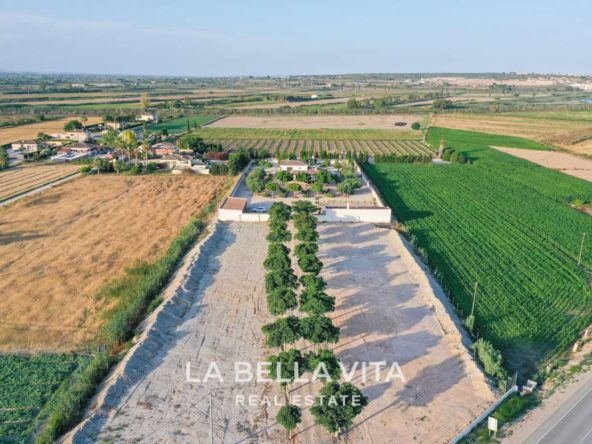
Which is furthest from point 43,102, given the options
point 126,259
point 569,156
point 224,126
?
point 569,156

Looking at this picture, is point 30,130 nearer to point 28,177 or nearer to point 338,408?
point 28,177

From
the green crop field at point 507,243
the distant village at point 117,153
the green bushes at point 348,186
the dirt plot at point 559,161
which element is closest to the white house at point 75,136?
the distant village at point 117,153

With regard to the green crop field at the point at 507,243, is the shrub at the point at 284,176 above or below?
above

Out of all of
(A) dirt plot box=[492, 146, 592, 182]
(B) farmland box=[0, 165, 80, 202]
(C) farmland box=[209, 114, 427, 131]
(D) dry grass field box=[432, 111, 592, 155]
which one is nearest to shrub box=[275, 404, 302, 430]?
(B) farmland box=[0, 165, 80, 202]

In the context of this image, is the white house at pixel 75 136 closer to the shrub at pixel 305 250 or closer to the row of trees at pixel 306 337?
the row of trees at pixel 306 337

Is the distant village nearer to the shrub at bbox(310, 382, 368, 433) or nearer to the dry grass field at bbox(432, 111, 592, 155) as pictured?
the shrub at bbox(310, 382, 368, 433)
